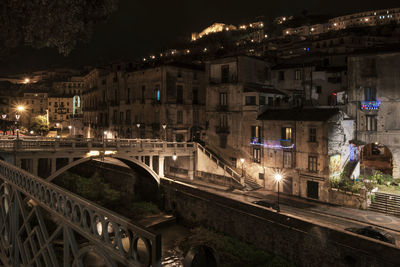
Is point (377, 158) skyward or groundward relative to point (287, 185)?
skyward

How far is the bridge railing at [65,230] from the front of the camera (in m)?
4.86

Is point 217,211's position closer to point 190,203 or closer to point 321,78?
point 190,203

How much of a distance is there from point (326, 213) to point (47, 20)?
84.4ft

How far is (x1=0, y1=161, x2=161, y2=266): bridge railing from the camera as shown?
4.86 meters

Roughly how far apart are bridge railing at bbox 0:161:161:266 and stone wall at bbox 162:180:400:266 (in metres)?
15.0

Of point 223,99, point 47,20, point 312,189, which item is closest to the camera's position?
point 47,20

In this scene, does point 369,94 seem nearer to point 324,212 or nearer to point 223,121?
point 324,212

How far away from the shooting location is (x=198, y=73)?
48.2 m

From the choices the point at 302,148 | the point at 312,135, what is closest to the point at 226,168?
the point at 302,148

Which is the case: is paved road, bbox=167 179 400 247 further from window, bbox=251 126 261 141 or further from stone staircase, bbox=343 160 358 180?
window, bbox=251 126 261 141

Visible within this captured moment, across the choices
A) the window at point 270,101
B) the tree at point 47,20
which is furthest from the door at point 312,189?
the tree at point 47,20

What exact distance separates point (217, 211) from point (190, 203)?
3.80 m

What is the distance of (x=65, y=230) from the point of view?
6.60 meters

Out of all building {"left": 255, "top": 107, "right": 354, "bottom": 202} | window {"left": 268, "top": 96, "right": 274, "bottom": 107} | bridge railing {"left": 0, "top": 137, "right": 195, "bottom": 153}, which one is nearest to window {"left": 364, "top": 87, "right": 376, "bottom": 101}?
building {"left": 255, "top": 107, "right": 354, "bottom": 202}
